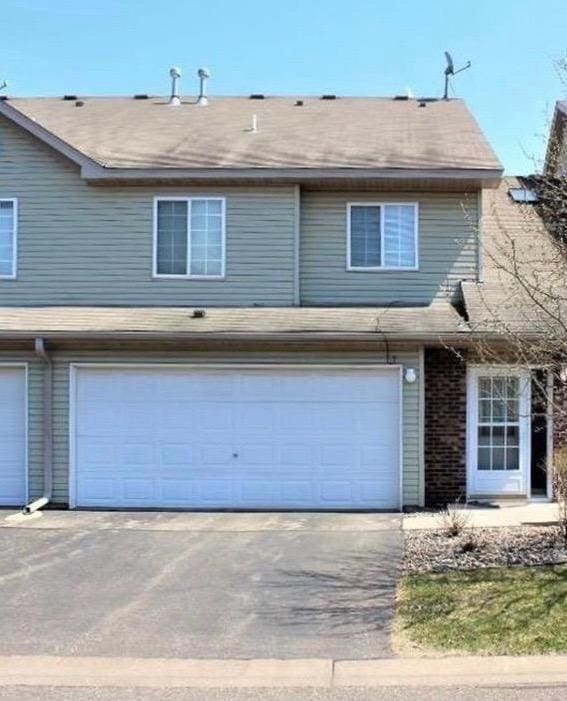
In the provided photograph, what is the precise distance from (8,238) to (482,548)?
10.3 meters

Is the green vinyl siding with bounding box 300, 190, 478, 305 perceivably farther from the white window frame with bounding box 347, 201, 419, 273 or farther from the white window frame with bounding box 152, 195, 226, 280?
the white window frame with bounding box 152, 195, 226, 280

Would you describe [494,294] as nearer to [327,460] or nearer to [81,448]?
[327,460]

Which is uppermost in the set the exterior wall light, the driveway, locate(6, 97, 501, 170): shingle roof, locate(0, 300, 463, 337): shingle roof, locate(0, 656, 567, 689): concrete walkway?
locate(6, 97, 501, 170): shingle roof

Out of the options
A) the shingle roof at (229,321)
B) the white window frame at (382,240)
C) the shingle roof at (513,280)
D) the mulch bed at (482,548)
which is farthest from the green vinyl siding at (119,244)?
the mulch bed at (482,548)

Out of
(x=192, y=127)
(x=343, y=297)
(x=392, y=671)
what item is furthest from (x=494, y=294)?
(x=392, y=671)

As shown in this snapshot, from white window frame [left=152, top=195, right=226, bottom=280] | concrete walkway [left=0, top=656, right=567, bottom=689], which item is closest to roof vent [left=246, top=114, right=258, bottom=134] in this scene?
white window frame [left=152, top=195, right=226, bottom=280]

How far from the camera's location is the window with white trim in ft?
48.6

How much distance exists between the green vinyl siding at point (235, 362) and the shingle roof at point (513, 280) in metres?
1.56

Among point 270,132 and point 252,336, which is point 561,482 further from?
point 270,132

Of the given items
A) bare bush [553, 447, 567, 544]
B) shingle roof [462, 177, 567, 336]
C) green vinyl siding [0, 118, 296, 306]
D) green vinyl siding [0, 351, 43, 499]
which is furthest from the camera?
green vinyl siding [0, 118, 296, 306]

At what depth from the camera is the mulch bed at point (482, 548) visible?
8703 millimetres

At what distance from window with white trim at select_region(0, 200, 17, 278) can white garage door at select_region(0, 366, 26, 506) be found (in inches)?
86.8

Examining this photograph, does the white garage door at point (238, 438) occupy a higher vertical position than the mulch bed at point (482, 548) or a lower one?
higher

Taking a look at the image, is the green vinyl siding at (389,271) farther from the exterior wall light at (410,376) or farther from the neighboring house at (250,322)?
the exterior wall light at (410,376)
